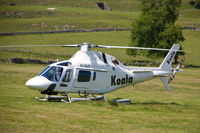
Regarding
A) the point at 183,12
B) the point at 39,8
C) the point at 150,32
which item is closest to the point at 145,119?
the point at 150,32

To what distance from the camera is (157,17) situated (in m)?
62.9

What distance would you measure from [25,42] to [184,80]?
3560 cm

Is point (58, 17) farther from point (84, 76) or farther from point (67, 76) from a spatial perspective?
point (67, 76)

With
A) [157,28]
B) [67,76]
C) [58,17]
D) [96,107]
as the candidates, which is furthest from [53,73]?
[58,17]

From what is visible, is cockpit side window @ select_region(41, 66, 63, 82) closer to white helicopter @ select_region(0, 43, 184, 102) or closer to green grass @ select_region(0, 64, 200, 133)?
white helicopter @ select_region(0, 43, 184, 102)

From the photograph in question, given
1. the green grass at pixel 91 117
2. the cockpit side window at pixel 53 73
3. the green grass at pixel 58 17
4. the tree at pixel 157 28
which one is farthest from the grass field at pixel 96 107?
the green grass at pixel 58 17

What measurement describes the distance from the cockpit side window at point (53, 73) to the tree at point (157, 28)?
1621 inches

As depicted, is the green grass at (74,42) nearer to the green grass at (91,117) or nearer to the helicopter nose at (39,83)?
the helicopter nose at (39,83)

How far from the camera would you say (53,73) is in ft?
64.8

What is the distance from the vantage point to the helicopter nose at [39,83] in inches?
741

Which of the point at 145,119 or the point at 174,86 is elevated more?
the point at 145,119

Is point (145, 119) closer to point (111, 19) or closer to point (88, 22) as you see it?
point (88, 22)

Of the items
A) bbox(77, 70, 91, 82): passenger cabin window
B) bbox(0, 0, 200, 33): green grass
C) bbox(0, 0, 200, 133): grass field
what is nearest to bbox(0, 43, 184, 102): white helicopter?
bbox(77, 70, 91, 82): passenger cabin window

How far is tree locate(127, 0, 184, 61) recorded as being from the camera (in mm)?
60406
